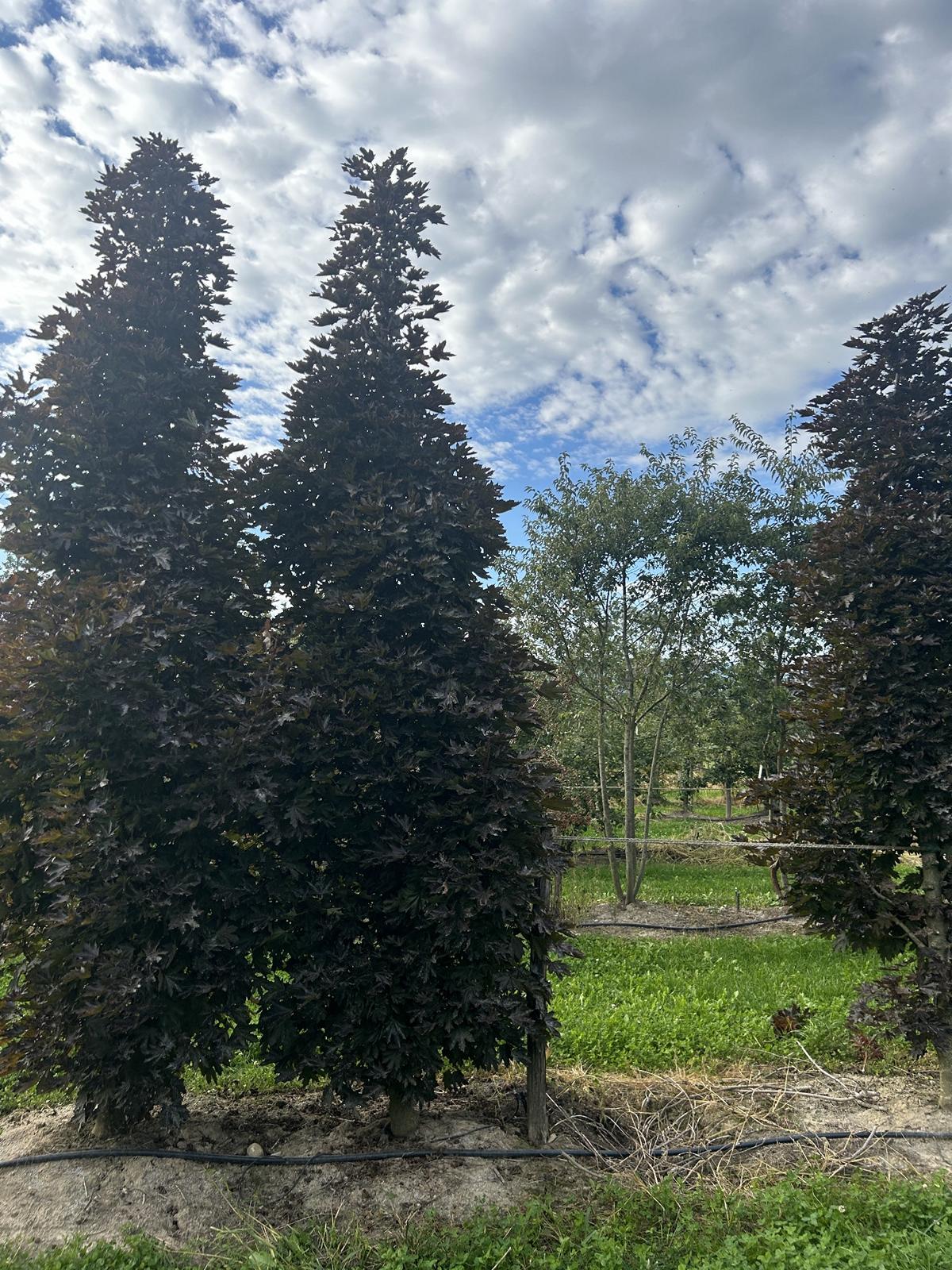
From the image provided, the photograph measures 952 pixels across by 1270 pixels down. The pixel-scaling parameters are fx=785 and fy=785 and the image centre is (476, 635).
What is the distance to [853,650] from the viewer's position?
499cm

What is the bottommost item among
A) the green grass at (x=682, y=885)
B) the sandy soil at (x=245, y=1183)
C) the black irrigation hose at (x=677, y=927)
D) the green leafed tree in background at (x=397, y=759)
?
the green grass at (x=682, y=885)

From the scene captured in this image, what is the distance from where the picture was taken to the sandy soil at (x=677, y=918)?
10695mm

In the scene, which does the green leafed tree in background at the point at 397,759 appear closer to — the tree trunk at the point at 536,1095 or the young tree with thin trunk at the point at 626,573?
the tree trunk at the point at 536,1095

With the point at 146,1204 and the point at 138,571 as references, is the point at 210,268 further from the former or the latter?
the point at 146,1204

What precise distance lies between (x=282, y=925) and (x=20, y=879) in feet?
4.64

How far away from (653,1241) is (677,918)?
28.1 feet

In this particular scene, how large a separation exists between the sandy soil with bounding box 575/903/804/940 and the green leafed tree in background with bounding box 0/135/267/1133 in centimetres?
750

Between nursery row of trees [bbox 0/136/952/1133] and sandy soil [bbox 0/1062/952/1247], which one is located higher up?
nursery row of trees [bbox 0/136/952/1133]

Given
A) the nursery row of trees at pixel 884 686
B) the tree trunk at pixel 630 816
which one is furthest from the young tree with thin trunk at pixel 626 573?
the nursery row of trees at pixel 884 686

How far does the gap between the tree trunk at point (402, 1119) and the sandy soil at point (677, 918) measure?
6452 mm

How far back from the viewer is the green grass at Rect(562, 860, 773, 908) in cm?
1302

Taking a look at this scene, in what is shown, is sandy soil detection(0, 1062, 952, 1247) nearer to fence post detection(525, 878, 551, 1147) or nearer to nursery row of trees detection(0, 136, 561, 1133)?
fence post detection(525, 878, 551, 1147)

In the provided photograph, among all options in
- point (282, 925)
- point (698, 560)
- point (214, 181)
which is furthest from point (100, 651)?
point (698, 560)

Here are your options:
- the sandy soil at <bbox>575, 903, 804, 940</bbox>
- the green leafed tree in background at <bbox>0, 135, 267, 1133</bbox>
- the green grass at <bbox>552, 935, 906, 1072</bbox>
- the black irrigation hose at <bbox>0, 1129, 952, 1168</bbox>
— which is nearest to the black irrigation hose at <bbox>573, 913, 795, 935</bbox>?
the sandy soil at <bbox>575, 903, 804, 940</bbox>
